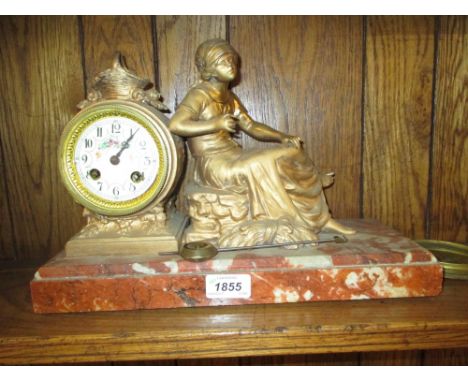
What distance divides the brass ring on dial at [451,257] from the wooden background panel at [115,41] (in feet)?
2.58

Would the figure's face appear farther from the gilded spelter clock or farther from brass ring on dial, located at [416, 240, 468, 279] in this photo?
brass ring on dial, located at [416, 240, 468, 279]

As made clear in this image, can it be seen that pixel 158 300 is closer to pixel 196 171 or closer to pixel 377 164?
pixel 196 171

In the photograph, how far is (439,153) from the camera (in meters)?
0.90

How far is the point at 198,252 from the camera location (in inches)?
24.6

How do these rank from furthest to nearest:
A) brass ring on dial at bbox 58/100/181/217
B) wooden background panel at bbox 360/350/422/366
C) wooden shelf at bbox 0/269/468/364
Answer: wooden background panel at bbox 360/350/422/366 < brass ring on dial at bbox 58/100/181/217 < wooden shelf at bbox 0/269/468/364

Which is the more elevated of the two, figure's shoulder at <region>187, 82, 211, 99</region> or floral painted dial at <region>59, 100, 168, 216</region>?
figure's shoulder at <region>187, 82, 211, 99</region>

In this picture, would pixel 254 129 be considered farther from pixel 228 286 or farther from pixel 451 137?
pixel 451 137

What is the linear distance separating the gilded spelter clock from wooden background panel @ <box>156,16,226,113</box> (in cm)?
17

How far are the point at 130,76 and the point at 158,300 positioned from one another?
422 mm

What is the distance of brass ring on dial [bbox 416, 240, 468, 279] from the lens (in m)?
0.71

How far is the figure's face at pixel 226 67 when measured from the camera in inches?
28.0

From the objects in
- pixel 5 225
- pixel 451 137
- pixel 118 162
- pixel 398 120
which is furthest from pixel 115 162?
pixel 451 137

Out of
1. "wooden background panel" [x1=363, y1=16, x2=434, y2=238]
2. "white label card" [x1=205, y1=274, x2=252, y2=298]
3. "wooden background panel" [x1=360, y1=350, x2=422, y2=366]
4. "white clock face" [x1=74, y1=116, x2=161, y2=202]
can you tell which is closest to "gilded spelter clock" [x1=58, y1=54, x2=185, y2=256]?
"white clock face" [x1=74, y1=116, x2=161, y2=202]

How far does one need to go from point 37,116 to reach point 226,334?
2.23 feet
